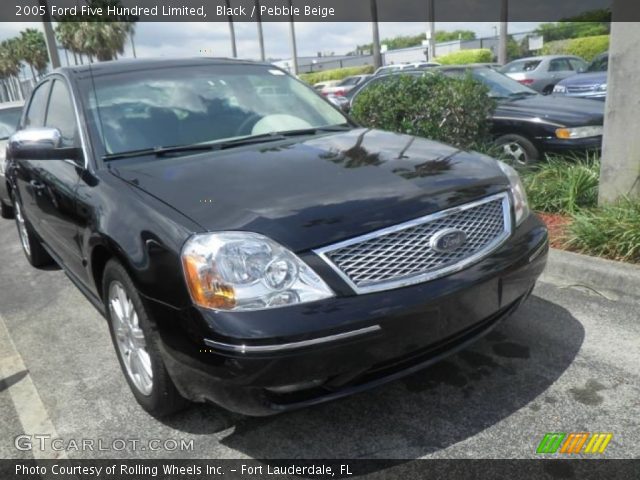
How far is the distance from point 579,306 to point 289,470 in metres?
2.16

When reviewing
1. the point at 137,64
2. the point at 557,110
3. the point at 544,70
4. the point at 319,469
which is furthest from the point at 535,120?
the point at 544,70

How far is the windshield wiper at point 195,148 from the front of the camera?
2.93 m

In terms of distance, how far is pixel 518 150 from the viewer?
612cm

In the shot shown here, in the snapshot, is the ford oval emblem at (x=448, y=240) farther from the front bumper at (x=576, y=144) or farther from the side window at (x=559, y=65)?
the side window at (x=559, y=65)

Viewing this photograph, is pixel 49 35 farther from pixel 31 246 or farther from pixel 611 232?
pixel 611 232

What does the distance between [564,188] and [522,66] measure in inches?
548

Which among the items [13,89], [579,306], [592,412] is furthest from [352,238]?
[13,89]

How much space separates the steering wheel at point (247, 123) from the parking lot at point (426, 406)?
1.47 m

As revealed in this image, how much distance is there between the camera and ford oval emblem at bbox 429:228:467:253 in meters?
2.25

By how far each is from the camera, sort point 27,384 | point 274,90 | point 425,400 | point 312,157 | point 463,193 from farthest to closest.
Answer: point 274,90 < point 27,384 < point 312,157 < point 425,400 < point 463,193

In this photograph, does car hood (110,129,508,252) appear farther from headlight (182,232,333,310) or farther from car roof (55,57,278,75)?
car roof (55,57,278,75)

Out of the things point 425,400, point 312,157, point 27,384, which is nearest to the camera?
point 425,400

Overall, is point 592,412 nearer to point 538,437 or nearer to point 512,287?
point 538,437

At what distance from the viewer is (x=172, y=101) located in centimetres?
329
